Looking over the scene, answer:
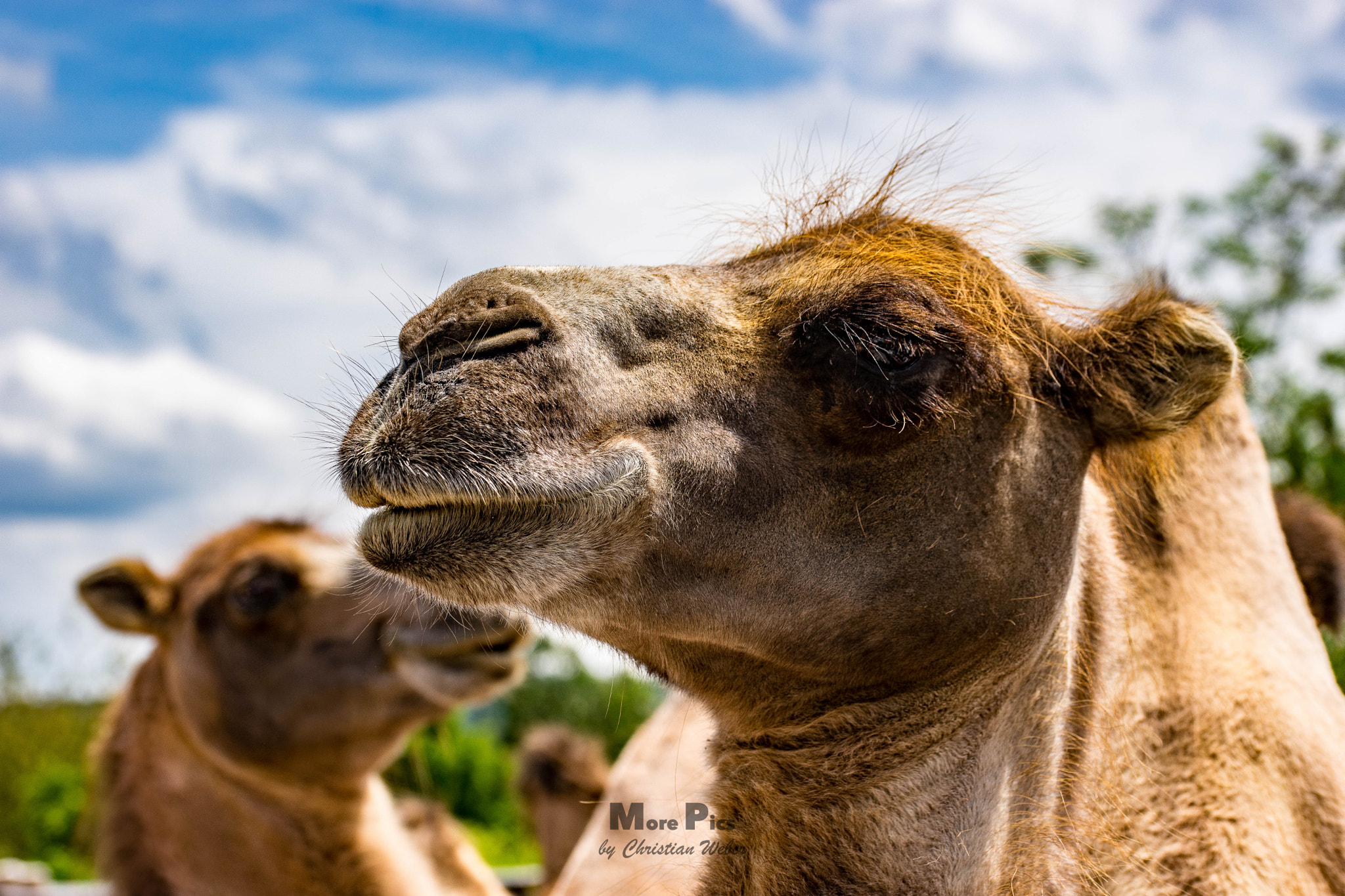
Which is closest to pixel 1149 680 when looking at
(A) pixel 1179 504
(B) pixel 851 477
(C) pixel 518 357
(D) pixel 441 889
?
(A) pixel 1179 504

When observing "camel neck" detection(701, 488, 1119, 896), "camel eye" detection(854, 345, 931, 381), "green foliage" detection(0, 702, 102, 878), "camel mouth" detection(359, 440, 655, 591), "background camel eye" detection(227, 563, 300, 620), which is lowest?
"camel neck" detection(701, 488, 1119, 896)

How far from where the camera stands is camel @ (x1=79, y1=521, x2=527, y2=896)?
4840 millimetres

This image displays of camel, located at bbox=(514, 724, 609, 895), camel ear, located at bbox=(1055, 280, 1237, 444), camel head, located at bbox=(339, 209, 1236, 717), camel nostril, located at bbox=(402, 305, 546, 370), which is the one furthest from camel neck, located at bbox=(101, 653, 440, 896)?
camel ear, located at bbox=(1055, 280, 1237, 444)

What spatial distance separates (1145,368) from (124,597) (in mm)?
4804

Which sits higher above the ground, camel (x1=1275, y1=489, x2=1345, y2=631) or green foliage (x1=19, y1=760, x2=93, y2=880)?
green foliage (x1=19, y1=760, x2=93, y2=880)

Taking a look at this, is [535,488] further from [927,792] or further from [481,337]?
[927,792]

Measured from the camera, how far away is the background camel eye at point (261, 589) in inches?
207

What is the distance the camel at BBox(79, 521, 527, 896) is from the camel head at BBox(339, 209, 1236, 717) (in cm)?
233

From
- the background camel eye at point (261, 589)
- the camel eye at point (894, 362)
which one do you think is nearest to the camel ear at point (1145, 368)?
the camel eye at point (894, 362)

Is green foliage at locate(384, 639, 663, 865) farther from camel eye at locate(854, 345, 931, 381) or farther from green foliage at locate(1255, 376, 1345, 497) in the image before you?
camel eye at locate(854, 345, 931, 381)

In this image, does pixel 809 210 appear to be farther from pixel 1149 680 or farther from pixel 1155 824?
pixel 1155 824

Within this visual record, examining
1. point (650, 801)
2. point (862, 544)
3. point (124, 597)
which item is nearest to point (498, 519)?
point (862, 544)

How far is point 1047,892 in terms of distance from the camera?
2.46 meters

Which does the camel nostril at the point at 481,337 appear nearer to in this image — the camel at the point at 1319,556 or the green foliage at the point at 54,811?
the camel at the point at 1319,556
